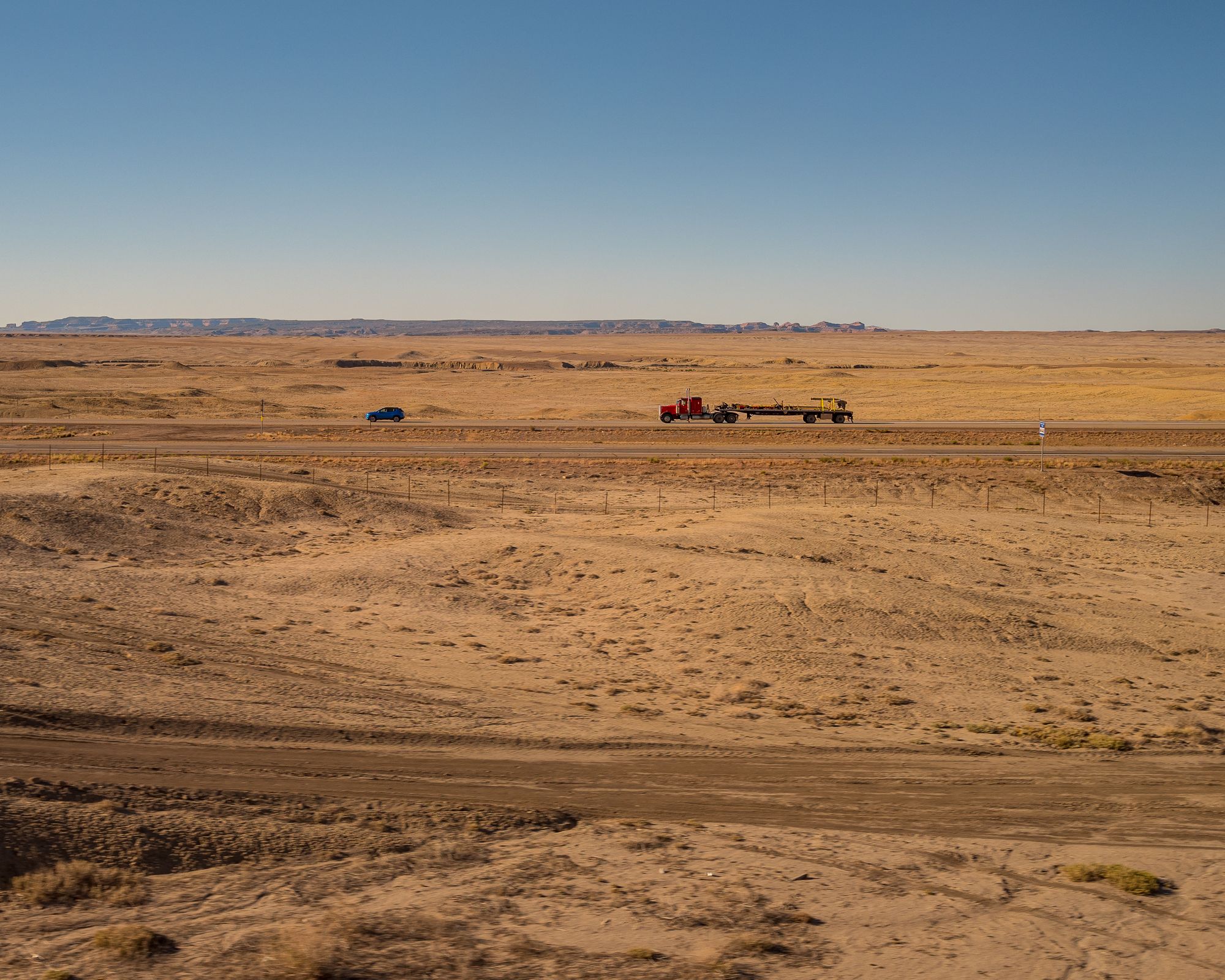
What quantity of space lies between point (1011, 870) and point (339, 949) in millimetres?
7509

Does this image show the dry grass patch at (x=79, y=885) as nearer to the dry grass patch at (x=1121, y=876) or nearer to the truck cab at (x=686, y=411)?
the dry grass patch at (x=1121, y=876)

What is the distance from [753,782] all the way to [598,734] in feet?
8.94

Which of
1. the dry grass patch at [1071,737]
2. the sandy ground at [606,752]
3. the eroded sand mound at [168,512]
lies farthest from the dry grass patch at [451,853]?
the eroded sand mound at [168,512]

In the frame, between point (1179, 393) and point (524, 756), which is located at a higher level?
point (1179, 393)

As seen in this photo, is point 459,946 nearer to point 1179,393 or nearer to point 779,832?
point 779,832

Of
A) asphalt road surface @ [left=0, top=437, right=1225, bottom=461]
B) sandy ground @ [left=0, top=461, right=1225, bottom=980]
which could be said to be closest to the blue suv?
asphalt road surface @ [left=0, top=437, right=1225, bottom=461]

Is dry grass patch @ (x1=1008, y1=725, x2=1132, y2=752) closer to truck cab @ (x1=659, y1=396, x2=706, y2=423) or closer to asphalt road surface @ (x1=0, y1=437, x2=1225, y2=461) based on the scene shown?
asphalt road surface @ (x1=0, y1=437, x2=1225, y2=461)

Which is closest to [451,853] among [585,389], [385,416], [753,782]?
A: [753,782]

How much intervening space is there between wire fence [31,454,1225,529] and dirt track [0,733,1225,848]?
70.3ft

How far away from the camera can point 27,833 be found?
10.9 metres

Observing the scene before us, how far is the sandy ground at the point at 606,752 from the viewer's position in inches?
388

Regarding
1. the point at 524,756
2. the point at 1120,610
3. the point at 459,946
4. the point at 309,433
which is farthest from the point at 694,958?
the point at 309,433

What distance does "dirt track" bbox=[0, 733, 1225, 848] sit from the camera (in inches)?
507

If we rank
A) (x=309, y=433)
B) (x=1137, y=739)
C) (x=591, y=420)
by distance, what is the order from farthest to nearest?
(x=591, y=420) → (x=309, y=433) → (x=1137, y=739)
